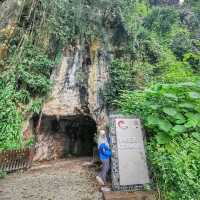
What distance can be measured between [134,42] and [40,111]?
5.72m

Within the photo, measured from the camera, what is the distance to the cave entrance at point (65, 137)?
33.6ft

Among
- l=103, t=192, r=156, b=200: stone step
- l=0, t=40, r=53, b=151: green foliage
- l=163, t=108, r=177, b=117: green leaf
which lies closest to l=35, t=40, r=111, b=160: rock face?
l=0, t=40, r=53, b=151: green foliage

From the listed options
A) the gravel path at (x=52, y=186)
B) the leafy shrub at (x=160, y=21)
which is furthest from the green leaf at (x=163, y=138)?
the leafy shrub at (x=160, y=21)

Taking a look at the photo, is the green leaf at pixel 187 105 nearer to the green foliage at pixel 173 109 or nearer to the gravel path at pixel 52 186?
the green foliage at pixel 173 109

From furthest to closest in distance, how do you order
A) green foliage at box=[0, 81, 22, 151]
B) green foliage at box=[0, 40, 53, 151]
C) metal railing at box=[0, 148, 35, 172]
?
green foliage at box=[0, 40, 53, 151] < green foliage at box=[0, 81, 22, 151] < metal railing at box=[0, 148, 35, 172]

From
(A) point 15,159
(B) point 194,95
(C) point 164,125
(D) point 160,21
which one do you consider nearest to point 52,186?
(A) point 15,159

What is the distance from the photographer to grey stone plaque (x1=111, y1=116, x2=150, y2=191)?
15.5 feet

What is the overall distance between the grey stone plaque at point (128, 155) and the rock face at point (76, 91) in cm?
487

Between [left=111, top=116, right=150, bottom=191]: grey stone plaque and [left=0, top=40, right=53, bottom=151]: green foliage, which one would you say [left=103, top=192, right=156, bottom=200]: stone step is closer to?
[left=111, top=116, right=150, bottom=191]: grey stone plaque

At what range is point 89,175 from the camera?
20.7ft

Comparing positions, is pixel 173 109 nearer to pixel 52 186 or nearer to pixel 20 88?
pixel 52 186

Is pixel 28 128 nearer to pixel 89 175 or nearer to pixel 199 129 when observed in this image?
pixel 89 175

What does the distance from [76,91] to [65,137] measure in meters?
2.92

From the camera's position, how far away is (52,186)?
5.54 m
